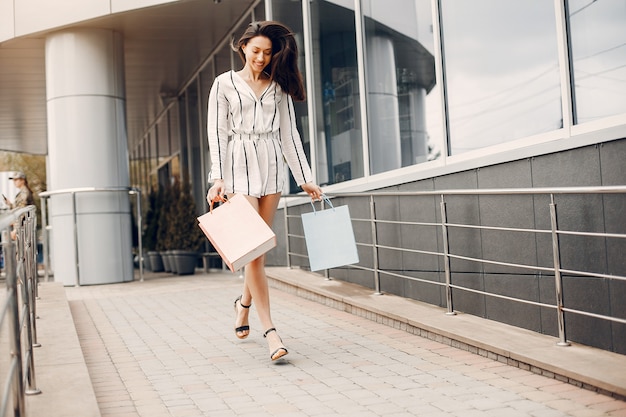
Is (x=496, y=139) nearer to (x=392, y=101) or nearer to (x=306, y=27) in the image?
(x=392, y=101)

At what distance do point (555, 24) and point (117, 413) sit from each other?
334cm


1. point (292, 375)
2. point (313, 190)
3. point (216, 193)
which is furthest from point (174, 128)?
point (292, 375)

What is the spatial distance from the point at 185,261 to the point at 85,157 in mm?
3619

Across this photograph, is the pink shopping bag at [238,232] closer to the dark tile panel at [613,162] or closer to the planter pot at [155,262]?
the dark tile panel at [613,162]

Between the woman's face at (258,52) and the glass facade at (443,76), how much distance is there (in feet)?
5.67

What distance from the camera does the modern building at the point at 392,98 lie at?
458cm

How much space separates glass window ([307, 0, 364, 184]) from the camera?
823cm

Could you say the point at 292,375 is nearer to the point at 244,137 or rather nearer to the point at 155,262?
the point at 244,137

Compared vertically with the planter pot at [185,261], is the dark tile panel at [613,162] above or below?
above

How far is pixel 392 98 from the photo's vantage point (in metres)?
7.32

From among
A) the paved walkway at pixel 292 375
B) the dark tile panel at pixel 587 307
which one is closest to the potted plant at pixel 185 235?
the paved walkway at pixel 292 375

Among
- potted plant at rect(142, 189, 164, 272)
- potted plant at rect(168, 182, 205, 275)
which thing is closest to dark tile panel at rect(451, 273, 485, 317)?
A: potted plant at rect(168, 182, 205, 275)

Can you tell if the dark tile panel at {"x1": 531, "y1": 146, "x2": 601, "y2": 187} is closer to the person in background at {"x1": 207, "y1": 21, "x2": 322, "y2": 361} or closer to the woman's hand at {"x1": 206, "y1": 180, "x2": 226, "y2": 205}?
the person in background at {"x1": 207, "y1": 21, "x2": 322, "y2": 361}

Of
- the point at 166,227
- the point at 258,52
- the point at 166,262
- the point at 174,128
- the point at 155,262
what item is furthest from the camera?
the point at 174,128
